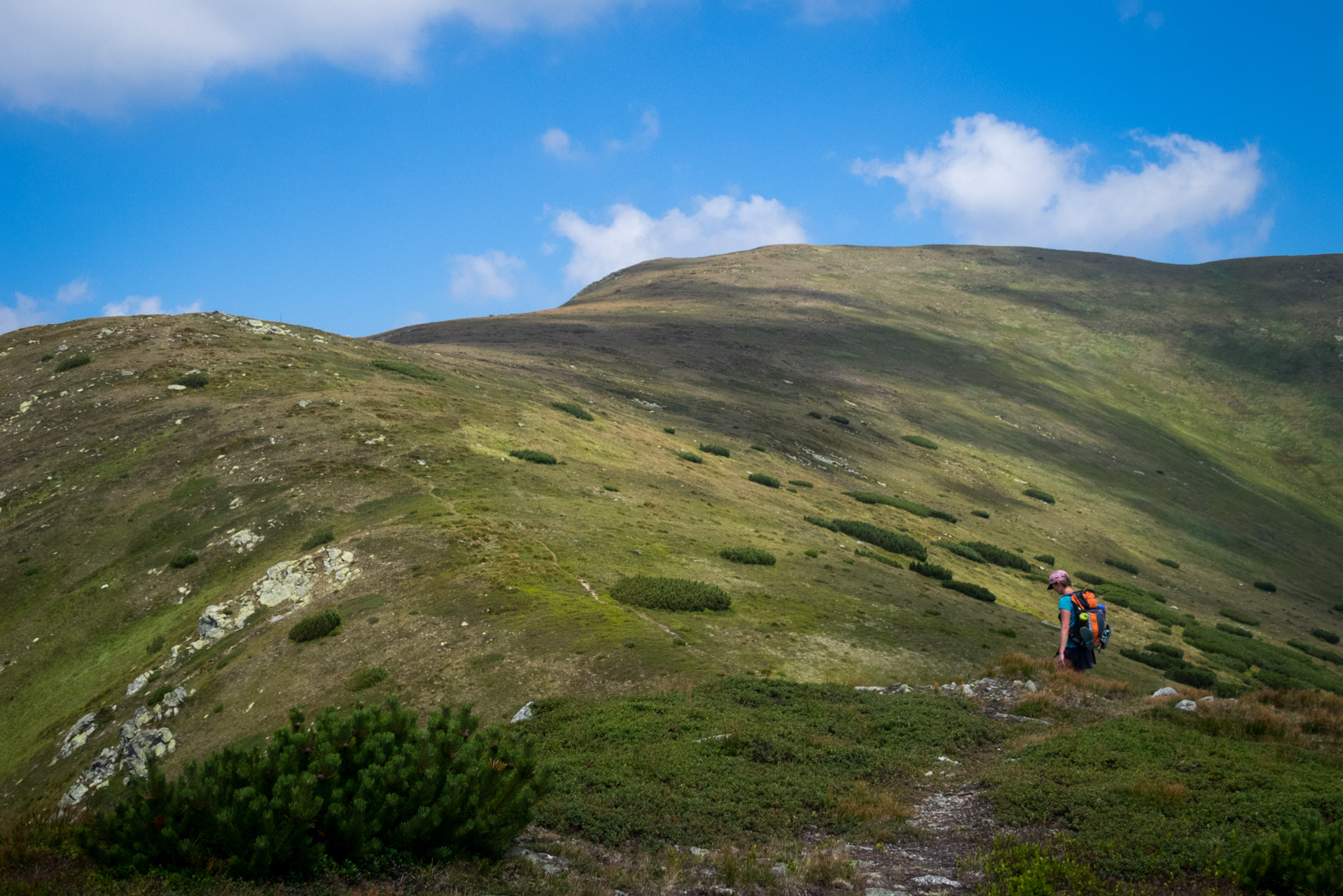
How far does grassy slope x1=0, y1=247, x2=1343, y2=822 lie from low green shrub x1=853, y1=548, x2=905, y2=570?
1.00 m

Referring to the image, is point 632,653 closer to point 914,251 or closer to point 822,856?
point 822,856

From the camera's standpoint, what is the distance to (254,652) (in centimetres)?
2012

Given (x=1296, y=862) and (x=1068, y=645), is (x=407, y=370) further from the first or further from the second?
(x=1296, y=862)

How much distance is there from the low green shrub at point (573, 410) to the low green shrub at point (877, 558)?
19385 mm

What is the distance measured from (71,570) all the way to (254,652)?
470 inches

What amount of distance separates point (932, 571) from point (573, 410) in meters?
23.8

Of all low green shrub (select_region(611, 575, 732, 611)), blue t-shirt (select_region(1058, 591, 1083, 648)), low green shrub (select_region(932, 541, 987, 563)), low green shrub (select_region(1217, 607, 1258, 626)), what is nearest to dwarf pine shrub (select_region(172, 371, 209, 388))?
low green shrub (select_region(611, 575, 732, 611))

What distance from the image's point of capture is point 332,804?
8227 millimetres

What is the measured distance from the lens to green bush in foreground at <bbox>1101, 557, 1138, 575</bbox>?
45.7 metres

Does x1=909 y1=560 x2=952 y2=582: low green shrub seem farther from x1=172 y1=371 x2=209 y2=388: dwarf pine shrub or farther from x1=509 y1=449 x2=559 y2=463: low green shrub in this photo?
x1=172 y1=371 x2=209 y2=388: dwarf pine shrub

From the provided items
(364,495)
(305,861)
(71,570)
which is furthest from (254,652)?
(305,861)

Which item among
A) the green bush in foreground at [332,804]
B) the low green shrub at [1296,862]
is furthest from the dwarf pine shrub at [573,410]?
the low green shrub at [1296,862]

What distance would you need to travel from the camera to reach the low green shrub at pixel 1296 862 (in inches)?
297

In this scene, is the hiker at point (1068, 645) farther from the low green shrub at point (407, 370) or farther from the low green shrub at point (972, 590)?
the low green shrub at point (407, 370)
